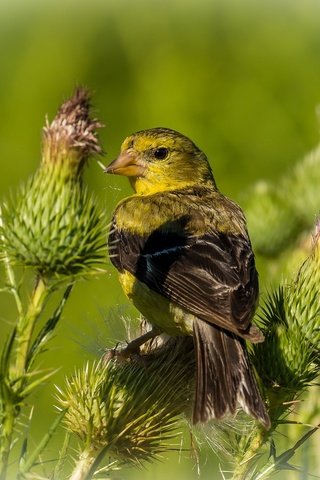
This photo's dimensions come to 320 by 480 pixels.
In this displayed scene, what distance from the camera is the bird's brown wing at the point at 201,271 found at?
3.13 meters

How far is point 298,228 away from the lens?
5.15 m

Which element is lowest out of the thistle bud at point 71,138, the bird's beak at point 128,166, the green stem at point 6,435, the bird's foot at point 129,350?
the green stem at point 6,435

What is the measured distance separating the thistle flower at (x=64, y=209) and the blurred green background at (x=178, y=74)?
13.2 ft

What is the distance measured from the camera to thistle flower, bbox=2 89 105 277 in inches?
89.7

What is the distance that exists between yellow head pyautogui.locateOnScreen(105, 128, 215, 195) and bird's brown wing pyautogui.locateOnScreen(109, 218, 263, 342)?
0.61 m

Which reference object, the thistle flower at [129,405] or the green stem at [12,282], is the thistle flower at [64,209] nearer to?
the green stem at [12,282]

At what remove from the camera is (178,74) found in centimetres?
699

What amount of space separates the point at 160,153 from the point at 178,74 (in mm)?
2769

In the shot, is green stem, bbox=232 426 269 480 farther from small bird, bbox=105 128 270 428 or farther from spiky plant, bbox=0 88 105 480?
spiky plant, bbox=0 88 105 480

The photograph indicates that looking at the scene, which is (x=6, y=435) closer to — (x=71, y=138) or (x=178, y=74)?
(x=71, y=138)

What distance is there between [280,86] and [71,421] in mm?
4828

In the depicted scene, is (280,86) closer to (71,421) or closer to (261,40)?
(261,40)

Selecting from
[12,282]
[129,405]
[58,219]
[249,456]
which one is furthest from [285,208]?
[12,282]

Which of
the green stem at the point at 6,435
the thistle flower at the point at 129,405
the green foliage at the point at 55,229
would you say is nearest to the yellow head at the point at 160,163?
the thistle flower at the point at 129,405
